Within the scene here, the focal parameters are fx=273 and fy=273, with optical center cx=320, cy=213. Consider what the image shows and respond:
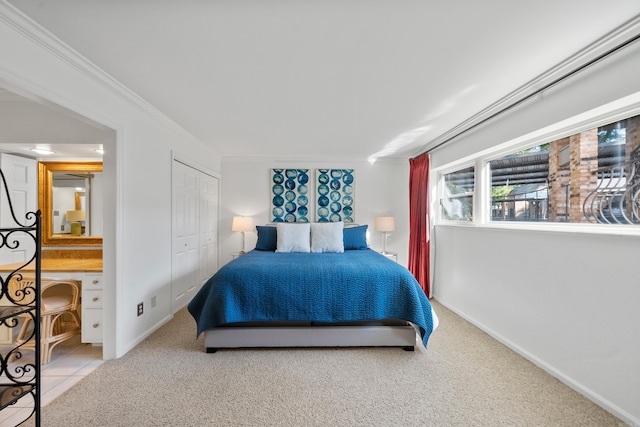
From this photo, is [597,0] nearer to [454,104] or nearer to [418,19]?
[418,19]

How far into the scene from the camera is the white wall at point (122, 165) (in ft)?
5.11

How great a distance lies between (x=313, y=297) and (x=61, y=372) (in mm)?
2005

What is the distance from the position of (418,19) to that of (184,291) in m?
3.64

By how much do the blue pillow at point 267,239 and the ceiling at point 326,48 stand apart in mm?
1783

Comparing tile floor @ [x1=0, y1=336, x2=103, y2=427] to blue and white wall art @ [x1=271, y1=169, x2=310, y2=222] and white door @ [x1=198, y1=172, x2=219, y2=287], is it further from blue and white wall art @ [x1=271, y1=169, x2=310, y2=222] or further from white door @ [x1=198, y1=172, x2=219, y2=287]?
blue and white wall art @ [x1=271, y1=169, x2=310, y2=222]

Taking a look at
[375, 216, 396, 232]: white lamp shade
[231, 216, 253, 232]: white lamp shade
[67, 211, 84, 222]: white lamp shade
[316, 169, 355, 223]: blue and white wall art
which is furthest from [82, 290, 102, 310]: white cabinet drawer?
[375, 216, 396, 232]: white lamp shade

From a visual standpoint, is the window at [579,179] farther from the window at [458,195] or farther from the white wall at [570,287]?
the window at [458,195]

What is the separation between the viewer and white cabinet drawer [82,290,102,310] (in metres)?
2.38

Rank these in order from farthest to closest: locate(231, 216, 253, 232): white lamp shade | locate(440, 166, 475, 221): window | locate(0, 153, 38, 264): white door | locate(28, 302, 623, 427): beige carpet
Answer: locate(231, 216, 253, 232): white lamp shade < locate(440, 166, 475, 221): window < locate(0, 153, 38, 264): white door < locate(28, 302, 623, 427): beige carpet

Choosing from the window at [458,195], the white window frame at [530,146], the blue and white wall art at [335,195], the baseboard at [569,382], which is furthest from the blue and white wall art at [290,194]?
the baseboard at [569,382]

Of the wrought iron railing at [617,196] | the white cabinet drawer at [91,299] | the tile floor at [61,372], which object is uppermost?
the wrought iron railing at [617,196]

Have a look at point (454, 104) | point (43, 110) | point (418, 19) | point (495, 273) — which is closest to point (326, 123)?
point (454, 104)

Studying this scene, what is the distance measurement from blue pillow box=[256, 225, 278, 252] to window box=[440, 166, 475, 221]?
248 centimetres

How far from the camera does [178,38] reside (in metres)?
1.60
